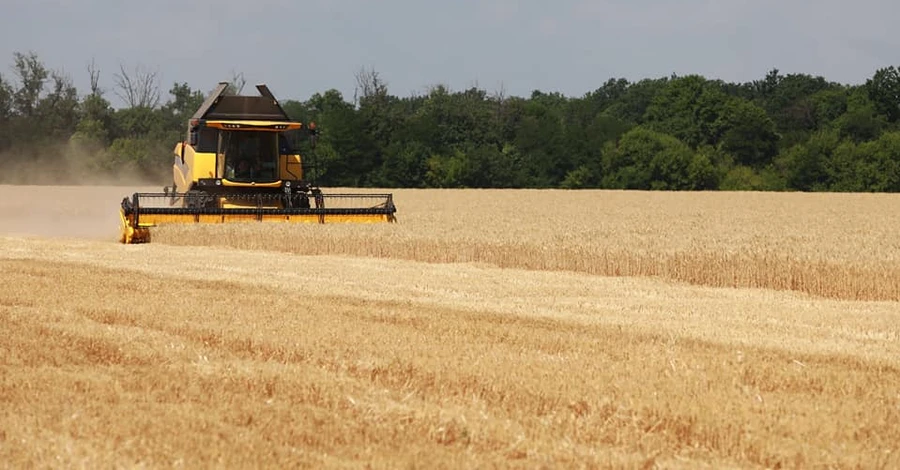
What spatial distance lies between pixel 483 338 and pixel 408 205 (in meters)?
29.6

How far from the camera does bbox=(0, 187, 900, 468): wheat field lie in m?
5.90

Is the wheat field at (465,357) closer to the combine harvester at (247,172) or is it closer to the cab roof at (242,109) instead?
the combine harvester at (247,172)

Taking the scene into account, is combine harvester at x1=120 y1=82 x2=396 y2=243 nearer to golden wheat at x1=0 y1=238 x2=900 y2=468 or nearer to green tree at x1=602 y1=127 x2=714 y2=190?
golden wheat at x1=0 y1=238 x2=900 y2=468

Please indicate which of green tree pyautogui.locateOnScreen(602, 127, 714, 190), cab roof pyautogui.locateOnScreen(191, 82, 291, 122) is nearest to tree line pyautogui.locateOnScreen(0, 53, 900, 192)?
green tree pyautogui.locateOnScreen(602, 127, 714, 190)

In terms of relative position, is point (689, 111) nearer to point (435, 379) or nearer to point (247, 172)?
point (247, 172)

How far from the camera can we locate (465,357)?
8.28m

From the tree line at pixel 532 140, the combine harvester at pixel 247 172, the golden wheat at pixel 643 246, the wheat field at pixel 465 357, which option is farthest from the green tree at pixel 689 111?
the wheat field at pixel 465 357

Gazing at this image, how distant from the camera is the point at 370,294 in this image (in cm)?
1287

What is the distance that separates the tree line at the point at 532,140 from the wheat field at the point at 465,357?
135ft

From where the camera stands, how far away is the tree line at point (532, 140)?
6212 centimetres

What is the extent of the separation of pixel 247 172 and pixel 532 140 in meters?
49.3

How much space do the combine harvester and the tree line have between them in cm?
3235

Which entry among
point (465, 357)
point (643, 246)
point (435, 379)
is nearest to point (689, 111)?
point (643, 246)

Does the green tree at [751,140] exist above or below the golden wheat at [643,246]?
above
